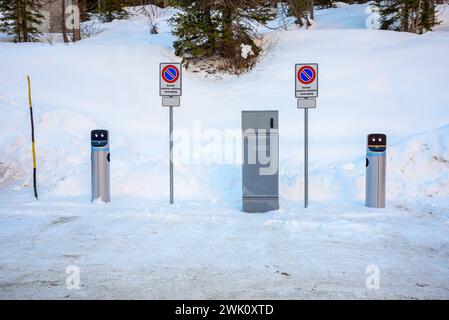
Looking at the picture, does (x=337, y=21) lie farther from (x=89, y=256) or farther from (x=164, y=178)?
(x=89, y=256)

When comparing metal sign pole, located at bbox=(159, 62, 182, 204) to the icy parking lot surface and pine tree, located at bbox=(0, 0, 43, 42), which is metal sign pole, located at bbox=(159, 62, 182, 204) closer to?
the icy parking lot surface

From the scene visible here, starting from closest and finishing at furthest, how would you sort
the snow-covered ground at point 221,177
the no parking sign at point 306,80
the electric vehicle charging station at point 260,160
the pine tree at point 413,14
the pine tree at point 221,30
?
1. the snow-covered ground at point 221,177
2. the electric vehicle charging station at point 260,160
3. the no parking sign at point 306,80
4. the pine tree at point 221,30
5. the pine tree at point 413,14

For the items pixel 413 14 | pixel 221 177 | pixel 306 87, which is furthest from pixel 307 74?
pixel 413 14

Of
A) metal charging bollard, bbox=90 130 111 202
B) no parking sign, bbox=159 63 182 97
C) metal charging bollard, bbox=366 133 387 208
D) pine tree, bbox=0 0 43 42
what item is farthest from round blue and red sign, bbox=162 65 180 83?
pine tree, bbox=0 0 43 42

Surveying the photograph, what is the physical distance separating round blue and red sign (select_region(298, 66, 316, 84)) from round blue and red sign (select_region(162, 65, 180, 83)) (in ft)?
7.88

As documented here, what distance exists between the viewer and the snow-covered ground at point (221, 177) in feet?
15.7

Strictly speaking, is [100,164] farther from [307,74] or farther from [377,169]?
[377,169]

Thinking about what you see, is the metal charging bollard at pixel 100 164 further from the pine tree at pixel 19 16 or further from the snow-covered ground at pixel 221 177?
the pine tree at pixel 19 16

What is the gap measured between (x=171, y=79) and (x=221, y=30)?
9826 mm

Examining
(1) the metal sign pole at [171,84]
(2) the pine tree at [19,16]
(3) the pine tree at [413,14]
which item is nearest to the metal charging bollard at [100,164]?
(1) the metal sign pole at [171,84]

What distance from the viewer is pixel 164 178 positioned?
9.66 metres

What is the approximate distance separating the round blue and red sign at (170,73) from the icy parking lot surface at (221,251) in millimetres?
2522

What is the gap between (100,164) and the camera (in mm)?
8414
